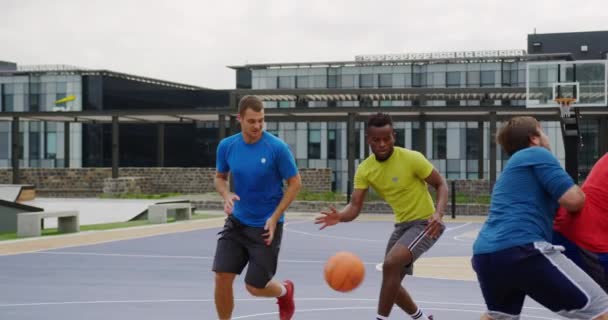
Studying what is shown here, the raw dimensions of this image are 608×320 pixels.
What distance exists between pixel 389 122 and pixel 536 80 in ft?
85.8

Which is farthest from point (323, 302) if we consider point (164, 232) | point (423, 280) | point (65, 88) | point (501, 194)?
point (65, 88)

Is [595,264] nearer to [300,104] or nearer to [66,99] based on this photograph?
[300,104]

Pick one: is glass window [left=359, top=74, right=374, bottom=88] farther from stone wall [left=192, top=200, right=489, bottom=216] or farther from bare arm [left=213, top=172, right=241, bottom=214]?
bare arm [left=213, top=172, right=241, bottom=214]

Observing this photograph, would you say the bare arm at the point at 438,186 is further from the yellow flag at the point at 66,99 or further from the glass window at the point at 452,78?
the yellow flag at the point at 66,99

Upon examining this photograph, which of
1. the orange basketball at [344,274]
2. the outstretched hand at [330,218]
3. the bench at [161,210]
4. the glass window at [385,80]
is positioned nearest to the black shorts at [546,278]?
the orange basketball at [344,274]

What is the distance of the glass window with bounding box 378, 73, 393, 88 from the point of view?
235 ft

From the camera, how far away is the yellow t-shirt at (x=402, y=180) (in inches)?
303

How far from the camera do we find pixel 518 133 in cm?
547

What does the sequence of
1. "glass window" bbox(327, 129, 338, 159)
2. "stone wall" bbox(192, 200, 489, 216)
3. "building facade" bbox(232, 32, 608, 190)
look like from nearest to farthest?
"stone wall" bbox(192, 200, 489, 216)
"building facade" bbox(232, 32, 608, 190)
"glass window" bbox(327, 129, 338, 159)

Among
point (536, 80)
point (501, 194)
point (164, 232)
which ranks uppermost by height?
point (536, 80)

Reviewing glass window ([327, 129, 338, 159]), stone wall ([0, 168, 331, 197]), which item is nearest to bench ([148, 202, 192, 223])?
stone wall ([0, 168, 331, 197])

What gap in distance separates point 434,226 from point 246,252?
1597 mm

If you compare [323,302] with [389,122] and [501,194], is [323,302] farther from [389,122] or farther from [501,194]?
[501,194]

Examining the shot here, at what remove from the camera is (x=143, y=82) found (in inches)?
3120
